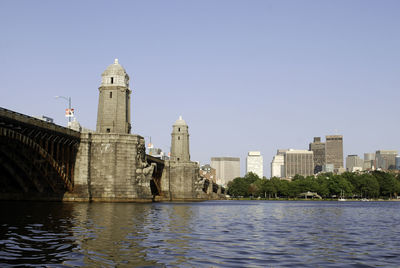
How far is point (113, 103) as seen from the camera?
83125 millimetres

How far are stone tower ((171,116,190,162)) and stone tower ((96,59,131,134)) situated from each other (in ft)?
177

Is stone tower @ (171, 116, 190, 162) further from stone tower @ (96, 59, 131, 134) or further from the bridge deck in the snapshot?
the bridge deck

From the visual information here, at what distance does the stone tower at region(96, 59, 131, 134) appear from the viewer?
82.6m

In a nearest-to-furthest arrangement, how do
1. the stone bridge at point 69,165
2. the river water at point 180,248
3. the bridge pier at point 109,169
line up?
the river water at point 180,248
the stone bridge at point 69,165
the bridge pier at point 109,169

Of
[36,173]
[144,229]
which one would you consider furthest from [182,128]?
[144,229]

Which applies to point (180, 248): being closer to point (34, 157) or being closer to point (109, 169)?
point (34, 157)

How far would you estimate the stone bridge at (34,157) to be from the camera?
57.2 metres

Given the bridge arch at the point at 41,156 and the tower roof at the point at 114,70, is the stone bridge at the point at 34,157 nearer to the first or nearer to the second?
the bridge arch at the point at 41,156

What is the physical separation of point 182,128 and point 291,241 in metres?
115

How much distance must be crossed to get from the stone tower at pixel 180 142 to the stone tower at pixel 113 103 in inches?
2129

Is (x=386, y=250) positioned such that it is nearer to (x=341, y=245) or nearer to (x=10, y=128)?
(x=341, y=245)

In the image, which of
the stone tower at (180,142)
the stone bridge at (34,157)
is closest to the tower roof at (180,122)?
the stone tower at (180,142)

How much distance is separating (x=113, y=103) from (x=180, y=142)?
5680cm

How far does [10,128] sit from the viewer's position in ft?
186
